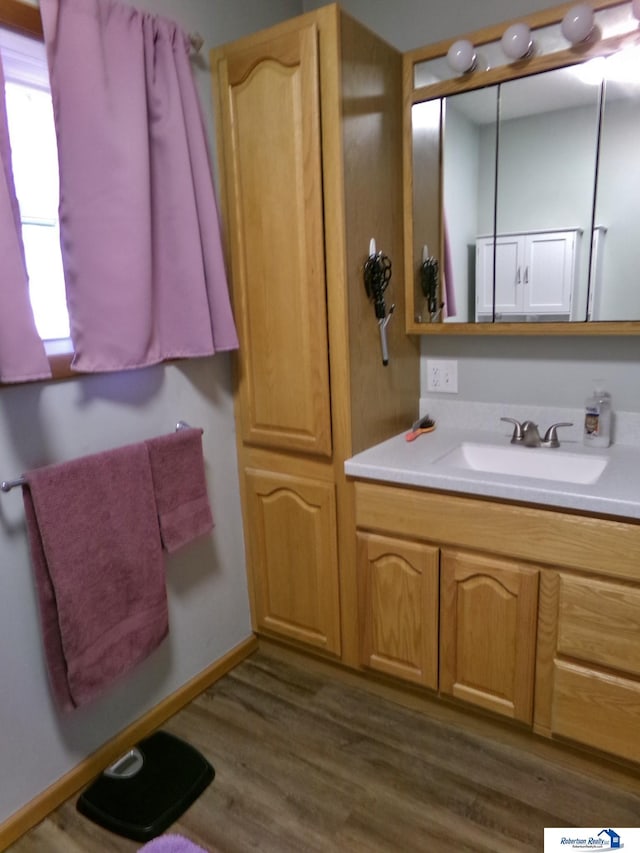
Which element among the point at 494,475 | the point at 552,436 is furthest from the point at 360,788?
the point at 552,436

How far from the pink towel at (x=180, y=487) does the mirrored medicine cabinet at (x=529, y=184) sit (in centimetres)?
89

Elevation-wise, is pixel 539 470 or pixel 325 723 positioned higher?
pixel 539 470

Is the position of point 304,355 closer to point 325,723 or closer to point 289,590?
point 289,590

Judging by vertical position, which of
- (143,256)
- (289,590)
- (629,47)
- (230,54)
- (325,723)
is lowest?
(325,723)

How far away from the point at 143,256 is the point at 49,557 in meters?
0.82

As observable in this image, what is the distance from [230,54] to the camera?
183 cm

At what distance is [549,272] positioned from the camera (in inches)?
72.6

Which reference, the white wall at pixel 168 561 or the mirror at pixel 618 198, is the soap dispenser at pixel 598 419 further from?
the white wall at pixel 168 561

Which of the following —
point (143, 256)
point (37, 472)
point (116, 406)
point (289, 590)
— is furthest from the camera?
point (289, 590)

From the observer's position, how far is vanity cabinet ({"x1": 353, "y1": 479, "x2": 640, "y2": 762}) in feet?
4.95

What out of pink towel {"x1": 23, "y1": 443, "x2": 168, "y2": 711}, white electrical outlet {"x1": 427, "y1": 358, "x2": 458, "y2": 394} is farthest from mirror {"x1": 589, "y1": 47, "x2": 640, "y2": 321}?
pink towel {"x1": 23, "y1": 443, "x2": 168, "y2": 711}

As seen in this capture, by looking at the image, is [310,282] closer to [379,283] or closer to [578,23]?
[379,283]

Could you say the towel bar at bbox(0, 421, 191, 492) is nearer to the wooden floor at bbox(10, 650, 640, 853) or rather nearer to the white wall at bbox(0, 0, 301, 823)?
the white wall at bbox(0, 0, 301, 823)

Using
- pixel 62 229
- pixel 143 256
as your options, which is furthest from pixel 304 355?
pixel 62 229
